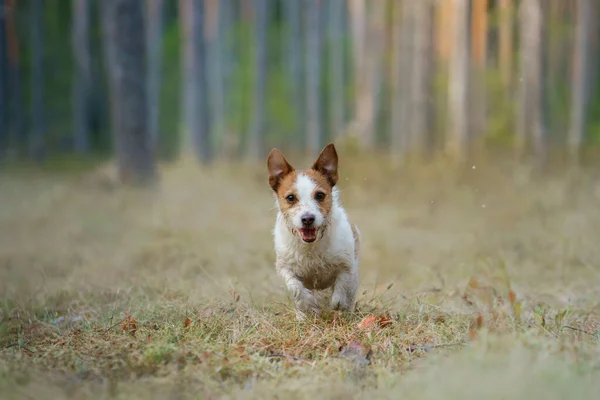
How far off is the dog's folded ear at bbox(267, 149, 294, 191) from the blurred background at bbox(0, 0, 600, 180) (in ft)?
32.9

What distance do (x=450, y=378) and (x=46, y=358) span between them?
2404mm

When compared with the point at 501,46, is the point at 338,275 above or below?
below

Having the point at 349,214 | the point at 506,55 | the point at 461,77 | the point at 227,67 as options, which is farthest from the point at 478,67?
the point at 349,214

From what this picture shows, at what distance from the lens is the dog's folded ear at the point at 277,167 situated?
5.23 metres

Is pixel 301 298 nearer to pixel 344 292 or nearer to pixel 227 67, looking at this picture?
pixel 344 292

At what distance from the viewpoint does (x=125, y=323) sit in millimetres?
4816

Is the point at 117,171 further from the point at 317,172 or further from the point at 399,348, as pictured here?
the point at 399,348

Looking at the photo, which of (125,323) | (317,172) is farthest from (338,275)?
(125,323)

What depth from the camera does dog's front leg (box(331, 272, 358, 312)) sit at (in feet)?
16.9

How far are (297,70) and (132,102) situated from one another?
1887cm

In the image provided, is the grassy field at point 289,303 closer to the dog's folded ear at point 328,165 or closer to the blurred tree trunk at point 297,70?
the dog's folded ear at point 328,165

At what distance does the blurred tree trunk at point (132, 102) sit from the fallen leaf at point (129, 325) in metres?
10.3

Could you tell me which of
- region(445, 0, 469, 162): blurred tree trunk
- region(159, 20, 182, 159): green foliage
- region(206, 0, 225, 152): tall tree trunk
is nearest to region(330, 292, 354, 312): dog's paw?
region(445, 0, 469, 162): blurred tree trunk

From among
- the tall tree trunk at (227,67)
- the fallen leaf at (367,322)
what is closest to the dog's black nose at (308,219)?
the fallen leaf at (367,322)
